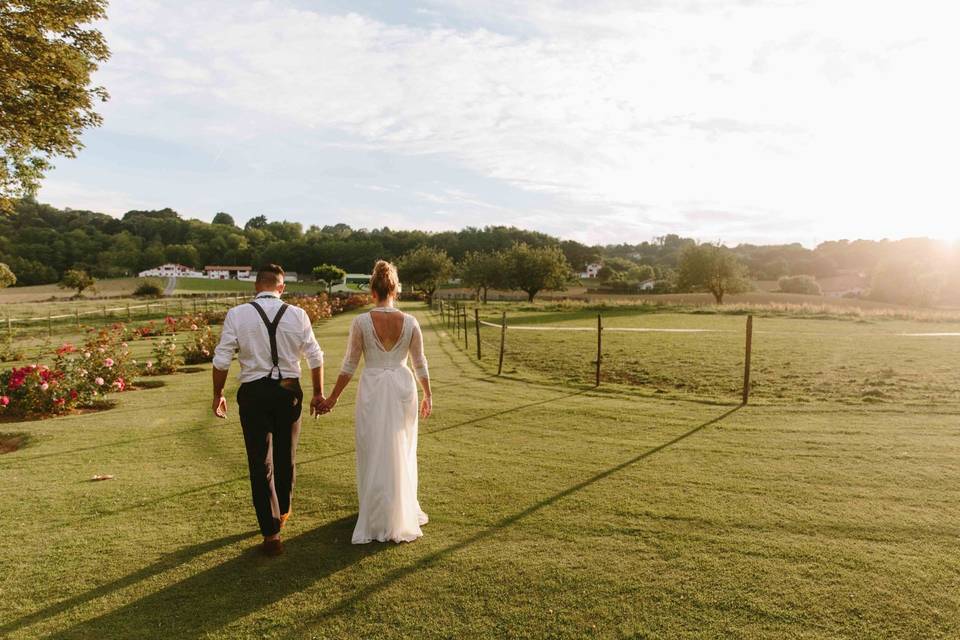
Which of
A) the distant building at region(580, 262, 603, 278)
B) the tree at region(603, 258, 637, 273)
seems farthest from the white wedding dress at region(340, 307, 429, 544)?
the distant building at region(580, 262, 603, 278)

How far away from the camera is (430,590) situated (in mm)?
3861

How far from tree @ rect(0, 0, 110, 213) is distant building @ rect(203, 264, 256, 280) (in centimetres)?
11162

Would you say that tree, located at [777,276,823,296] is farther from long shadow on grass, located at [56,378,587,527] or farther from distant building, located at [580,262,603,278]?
long shadow on grass, located at [56,378,587,527]

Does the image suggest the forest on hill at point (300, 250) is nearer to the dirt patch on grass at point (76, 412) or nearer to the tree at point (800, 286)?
the tree at point (800, 286)

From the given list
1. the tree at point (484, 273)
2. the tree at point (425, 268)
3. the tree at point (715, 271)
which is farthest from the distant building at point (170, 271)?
the tree at point (715, 271)

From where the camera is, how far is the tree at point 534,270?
227 ft

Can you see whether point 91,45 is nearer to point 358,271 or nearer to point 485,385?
point 485,385

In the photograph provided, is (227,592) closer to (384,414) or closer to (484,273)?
(384,414)

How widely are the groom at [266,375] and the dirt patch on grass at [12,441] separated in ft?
16.7

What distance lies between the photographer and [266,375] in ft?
14.2

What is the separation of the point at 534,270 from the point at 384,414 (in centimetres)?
6543

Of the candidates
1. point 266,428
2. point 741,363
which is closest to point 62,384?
point 266,428

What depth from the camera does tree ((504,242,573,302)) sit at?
69.1 m

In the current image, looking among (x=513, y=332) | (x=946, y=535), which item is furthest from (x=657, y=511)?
(x=513, y=332)
